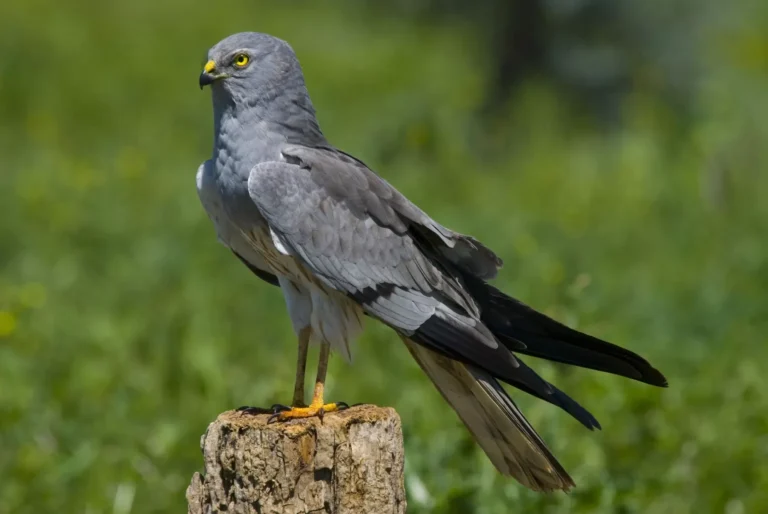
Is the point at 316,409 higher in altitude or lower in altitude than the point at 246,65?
lower

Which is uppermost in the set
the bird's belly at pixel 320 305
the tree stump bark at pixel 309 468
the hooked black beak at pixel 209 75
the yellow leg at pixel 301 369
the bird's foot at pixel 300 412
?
the hooked black beak at pixel 209 75

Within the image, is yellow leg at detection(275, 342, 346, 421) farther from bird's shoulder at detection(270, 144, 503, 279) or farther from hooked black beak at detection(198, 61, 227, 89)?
hooked black beak at detection(198, 61, 227, 89)

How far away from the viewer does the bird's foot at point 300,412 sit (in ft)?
12.3

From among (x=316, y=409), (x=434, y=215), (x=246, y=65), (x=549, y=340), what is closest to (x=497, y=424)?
(x=549, y=340)

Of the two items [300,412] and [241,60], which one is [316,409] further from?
[241,60]

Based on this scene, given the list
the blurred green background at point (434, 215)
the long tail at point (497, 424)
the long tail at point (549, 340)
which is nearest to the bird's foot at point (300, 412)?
the long tail at point (497, 424)

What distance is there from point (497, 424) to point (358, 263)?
28.3 inches

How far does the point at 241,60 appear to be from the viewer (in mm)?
4168

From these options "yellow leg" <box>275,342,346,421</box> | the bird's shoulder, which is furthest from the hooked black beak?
"yellow leg" <box>275,342,346,421</box>

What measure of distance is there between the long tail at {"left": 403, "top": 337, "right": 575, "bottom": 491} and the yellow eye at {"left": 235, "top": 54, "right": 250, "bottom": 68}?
1.13 meters

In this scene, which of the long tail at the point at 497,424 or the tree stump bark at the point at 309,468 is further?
the long tail at the point at 497,424

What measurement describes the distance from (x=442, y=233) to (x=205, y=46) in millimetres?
9323

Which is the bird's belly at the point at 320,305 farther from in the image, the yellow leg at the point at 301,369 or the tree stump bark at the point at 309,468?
the tree stump bark at the point at 309,468

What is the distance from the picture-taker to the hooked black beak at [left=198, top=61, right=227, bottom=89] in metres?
4.08
